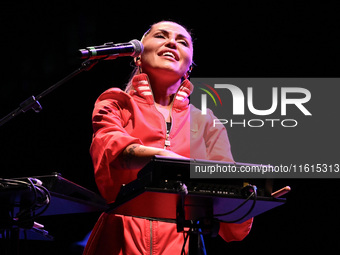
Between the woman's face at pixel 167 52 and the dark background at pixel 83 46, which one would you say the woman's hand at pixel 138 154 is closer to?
the woman's face at pixel 167 52

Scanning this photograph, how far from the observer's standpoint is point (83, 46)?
3750mm

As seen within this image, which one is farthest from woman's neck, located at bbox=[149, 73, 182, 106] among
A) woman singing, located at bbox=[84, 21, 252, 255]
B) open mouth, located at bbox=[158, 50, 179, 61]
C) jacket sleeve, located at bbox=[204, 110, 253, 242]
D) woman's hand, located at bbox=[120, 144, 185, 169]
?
woman's hand, located at bbox=[120, 144, 185, 169]

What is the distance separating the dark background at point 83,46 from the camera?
3.67 meters

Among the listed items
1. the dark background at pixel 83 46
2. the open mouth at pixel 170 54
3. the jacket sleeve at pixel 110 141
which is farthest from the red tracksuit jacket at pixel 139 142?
the dark background at pixel 83 46

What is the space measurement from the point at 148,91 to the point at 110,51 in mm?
349

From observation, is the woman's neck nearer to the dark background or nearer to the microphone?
the microphone

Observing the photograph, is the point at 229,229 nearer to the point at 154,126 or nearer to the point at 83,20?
the point at 154,126

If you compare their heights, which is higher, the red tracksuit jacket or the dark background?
the dark background

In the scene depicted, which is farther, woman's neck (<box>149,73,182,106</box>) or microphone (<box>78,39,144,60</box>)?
woman's neck (<box>149,73,182,106</box>)

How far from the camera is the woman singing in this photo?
1825 mm

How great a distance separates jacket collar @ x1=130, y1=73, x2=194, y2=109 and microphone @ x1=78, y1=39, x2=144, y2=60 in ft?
0.69

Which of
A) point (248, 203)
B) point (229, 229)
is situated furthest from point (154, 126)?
point (248, 203)

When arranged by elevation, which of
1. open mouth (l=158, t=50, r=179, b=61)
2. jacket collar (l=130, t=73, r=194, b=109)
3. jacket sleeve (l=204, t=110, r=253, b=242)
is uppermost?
open mouth (l=158, t=50, r=179, b=61)

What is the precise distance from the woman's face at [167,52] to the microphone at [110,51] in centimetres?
22
